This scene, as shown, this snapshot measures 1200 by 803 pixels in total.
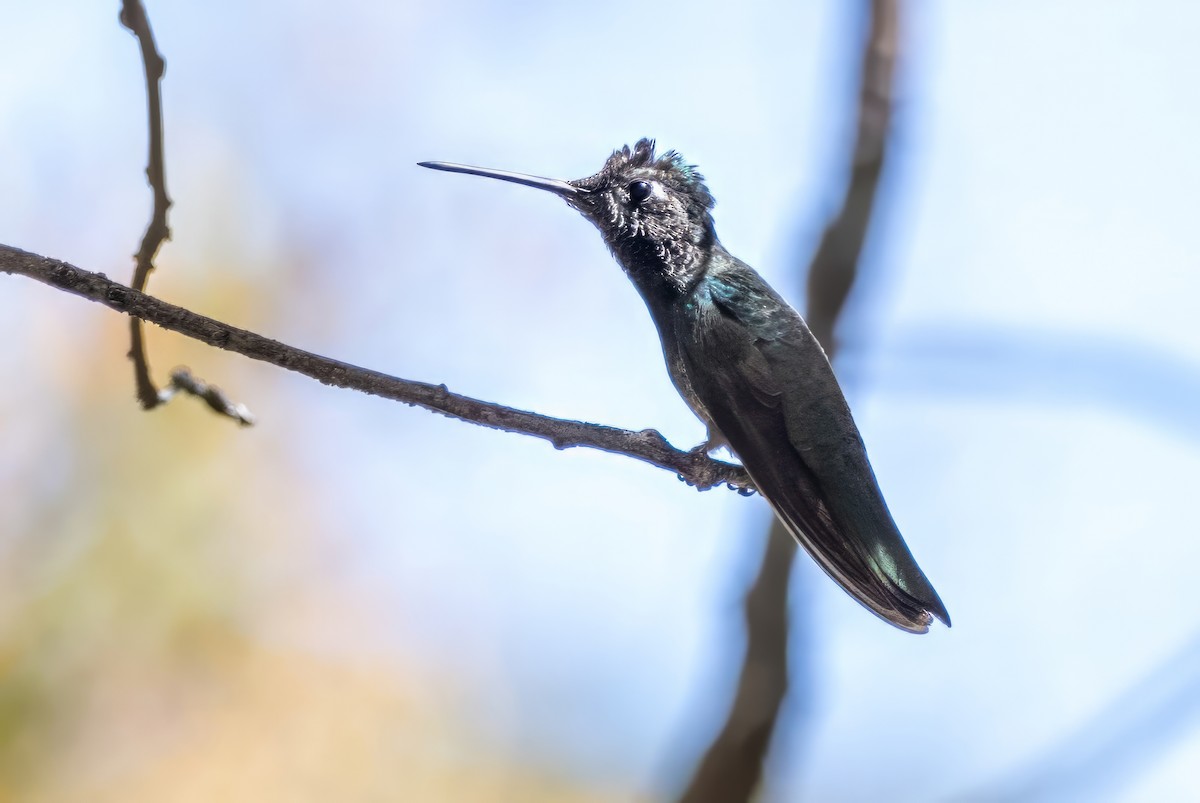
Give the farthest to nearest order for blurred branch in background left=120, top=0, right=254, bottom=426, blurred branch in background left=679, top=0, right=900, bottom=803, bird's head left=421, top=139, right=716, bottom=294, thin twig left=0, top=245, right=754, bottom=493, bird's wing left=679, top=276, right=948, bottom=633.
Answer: bird's head left=421, top=139, right=716, bottom=294 < blurred branch in background left=679, top=0, right=900, bottom=803 < bird's wing left=679, top=276, right=948, bottom=633 < blurred branch in background left=120, top=0, right=254, bottom=426 < thin twig left=0, top=245, right=754, bottom=493

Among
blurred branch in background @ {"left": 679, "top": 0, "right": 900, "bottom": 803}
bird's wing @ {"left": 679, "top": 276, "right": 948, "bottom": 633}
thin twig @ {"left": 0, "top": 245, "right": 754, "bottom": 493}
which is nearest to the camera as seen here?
thin twig @ {"left": 0, "top": 245, "right": 754, "bottom": 493}

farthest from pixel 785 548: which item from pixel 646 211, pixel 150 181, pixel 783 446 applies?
pixel 150 181

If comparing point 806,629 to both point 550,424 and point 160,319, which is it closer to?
point 550,424

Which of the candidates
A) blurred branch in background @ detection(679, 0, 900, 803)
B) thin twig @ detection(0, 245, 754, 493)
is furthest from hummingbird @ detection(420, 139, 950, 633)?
thin twig @ detection(0, 245, 754, 493)

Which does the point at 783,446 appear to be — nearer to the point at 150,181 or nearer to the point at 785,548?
the point at 785,548

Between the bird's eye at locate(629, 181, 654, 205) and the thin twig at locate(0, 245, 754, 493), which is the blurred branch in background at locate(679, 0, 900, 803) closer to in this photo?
the bird's eye at locate(629, 181, 654, 205)

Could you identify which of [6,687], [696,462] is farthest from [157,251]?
[6,687]

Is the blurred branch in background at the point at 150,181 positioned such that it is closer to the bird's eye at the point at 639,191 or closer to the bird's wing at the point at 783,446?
the bird's wing at the point at 783,446
